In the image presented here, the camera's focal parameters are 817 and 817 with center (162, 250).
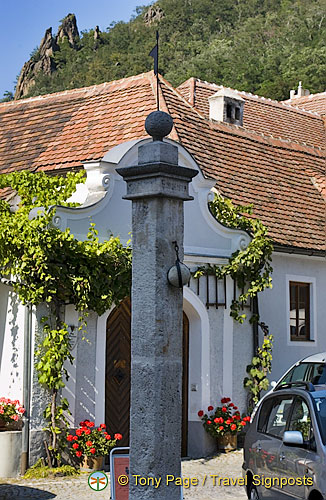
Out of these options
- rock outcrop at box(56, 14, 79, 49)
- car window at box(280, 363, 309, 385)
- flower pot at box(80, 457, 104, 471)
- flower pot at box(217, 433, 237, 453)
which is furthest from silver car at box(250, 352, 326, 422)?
rock outcrop at box(56, 14, 79, 49)

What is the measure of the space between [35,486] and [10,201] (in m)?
4.72

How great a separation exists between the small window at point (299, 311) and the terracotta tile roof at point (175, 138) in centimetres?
91

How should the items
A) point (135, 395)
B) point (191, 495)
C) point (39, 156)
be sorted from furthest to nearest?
point (39, 156), point (191, 495), point (135, 395)

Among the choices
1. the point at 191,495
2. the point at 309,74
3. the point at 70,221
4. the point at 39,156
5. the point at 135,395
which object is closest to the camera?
the point at 135,395

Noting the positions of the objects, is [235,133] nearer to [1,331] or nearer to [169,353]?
[1,331]

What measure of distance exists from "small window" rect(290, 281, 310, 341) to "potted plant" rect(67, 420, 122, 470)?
5767mm

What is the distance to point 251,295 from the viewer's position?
14.3 metres

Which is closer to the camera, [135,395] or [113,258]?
[135,395]

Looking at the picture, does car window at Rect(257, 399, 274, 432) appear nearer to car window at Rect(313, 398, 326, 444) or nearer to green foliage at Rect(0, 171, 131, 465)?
car window at Rect(313, 398, 326, 444)

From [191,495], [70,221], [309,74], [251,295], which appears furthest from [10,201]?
[309,74]

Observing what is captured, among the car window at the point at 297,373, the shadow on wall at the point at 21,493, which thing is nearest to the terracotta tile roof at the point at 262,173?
the car window at the point at 297,373

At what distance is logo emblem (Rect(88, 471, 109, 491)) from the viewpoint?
1083 cm

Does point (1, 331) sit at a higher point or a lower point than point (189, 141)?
lower

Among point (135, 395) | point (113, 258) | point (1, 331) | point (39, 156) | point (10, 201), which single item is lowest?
point (135, 395)
